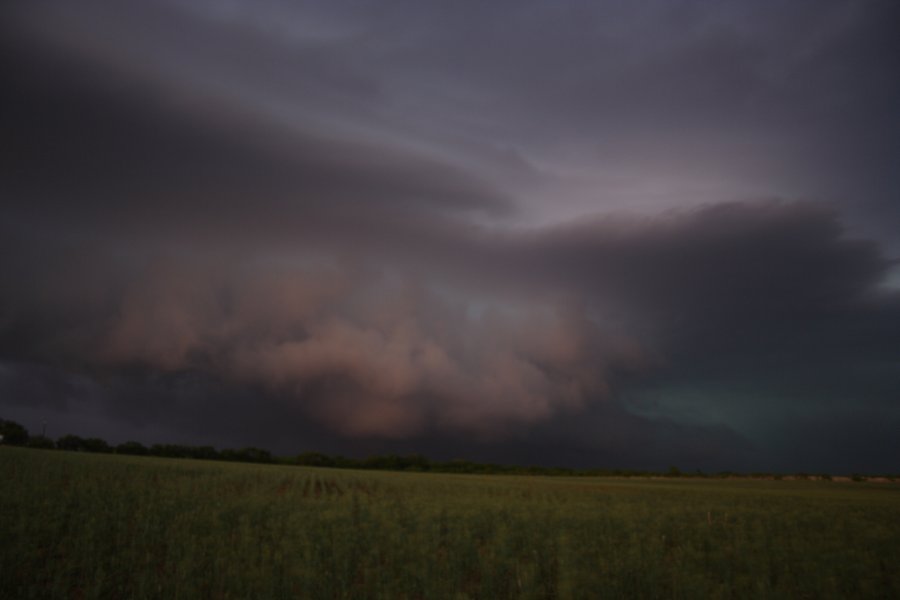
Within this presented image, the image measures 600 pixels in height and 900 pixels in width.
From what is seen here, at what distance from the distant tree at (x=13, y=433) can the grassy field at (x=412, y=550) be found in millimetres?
109856

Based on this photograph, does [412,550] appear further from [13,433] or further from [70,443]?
[13,433]

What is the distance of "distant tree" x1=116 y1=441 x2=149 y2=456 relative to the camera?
10406 centimetres

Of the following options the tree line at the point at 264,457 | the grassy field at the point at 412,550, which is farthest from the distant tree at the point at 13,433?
the grassy field at the point at 412,550

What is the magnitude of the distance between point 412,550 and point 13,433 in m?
129

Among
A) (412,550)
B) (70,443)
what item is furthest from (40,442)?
(412,550)

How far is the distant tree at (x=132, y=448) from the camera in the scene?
341 ft

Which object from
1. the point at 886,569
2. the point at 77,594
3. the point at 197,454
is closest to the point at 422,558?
the point at 77,594

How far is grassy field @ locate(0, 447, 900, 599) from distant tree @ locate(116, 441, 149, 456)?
93404mm

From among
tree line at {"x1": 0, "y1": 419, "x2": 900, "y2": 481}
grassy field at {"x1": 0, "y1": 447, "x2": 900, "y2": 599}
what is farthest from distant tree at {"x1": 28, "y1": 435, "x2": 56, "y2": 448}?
grassy field at {"x1": 0, "y1": 447, "x2": 900, "y2": 599}

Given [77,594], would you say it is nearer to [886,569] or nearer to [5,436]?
[886,569]

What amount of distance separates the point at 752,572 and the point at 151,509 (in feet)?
61.8

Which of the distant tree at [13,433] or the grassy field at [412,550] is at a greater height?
the distant tree at [13,433]

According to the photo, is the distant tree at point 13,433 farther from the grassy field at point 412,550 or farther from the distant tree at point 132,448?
the grassy field at point 412,550

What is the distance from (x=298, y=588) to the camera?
37.6 ft
